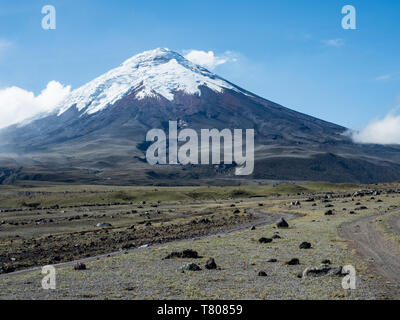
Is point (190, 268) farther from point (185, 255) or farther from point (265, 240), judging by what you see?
point (265, 240)

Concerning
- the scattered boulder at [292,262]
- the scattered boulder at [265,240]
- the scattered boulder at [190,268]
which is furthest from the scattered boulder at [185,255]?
the scattered boulder at [265,240]

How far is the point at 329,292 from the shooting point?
17.6m

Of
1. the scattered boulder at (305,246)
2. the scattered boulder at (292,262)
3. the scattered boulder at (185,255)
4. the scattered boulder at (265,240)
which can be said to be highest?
the scattered boulder at (292,262)

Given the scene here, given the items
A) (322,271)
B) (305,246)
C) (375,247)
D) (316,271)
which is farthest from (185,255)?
(375,247)

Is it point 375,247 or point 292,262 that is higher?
point 292,262

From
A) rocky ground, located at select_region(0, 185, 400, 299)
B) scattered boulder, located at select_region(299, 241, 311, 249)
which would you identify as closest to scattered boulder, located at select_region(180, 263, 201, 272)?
rocky ground, located at select_region(0, 185, 400, 299)

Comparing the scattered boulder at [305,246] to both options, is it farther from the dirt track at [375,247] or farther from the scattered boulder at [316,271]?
the scattered boulder at [316,271]

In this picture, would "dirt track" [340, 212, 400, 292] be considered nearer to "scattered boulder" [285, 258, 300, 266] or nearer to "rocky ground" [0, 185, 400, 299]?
"rocky ground" [0, 185, 400, 299]

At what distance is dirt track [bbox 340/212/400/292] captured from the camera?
21641mm

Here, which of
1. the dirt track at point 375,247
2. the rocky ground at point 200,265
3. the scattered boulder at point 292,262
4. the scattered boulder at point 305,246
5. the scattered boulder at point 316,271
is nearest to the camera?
the rocky ground at point 200,265

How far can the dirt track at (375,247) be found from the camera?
21.6 m

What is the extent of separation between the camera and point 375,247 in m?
29.0
